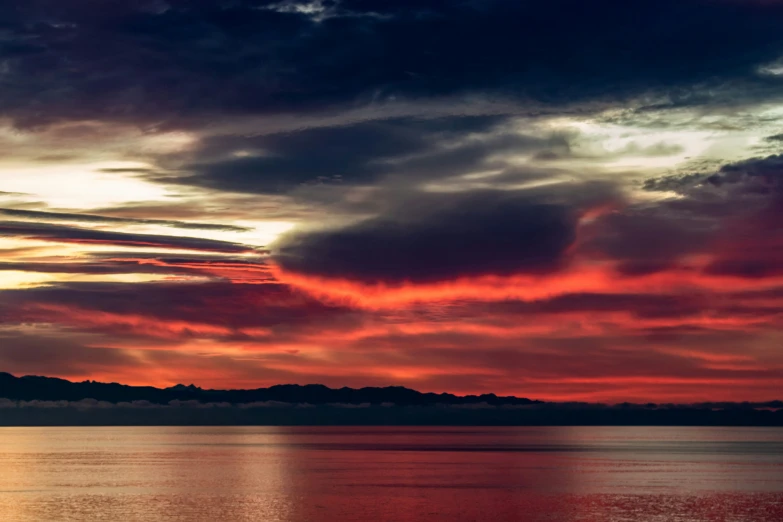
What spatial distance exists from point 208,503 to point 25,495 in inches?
989

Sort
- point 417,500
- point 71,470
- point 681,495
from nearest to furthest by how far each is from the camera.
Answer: point 417,500 → point 681,495 → point 71,470

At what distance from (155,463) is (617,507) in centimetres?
11032

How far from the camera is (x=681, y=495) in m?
112

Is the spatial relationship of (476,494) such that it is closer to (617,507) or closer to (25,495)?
(617,507)

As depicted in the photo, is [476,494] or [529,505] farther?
[476,494]

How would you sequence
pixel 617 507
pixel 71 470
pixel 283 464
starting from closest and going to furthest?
pixel 617 507 → pixel 71 470 → pixel 283 464

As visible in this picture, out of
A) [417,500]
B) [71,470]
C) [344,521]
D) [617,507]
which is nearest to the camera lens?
[344,521]

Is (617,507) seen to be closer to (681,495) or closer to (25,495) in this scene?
(681,495)

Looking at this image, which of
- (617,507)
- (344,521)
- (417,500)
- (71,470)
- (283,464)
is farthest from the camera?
(283,464)

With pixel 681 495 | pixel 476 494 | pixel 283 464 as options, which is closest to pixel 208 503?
pixel 476 494

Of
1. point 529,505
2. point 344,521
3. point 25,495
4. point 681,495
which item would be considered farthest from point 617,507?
point 25,495

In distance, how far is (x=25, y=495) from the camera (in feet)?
370

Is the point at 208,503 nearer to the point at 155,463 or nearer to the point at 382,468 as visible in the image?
the point at 382,468

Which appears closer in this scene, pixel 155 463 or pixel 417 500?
pixel 417 500
